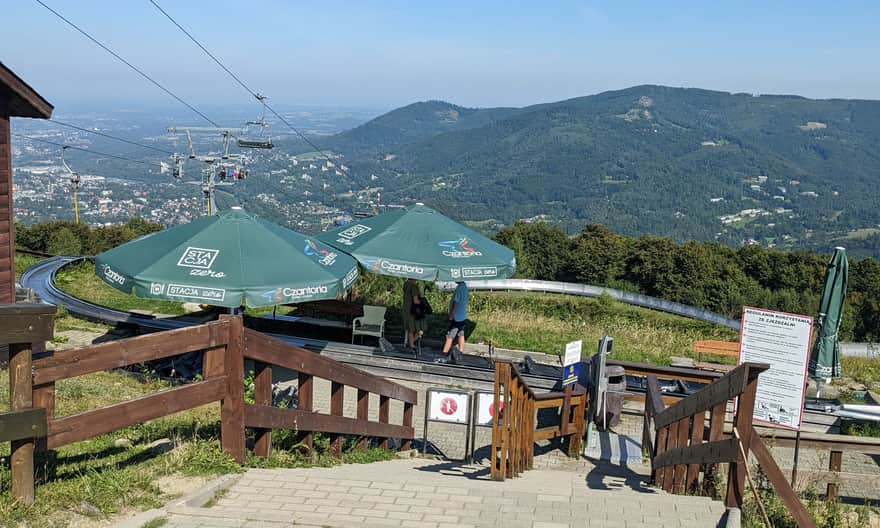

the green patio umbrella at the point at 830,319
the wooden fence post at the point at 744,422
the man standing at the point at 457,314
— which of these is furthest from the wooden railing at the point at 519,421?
the green patio umbrella at the point at 830,319

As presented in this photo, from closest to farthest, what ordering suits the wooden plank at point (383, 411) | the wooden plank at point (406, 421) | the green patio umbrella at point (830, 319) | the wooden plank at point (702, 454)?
the wooden plank at point (702, 454) → the wooden plank at point (383, 411) → the wooden plank at point (406, 421) → the green patio umbrella at point (830, 319)

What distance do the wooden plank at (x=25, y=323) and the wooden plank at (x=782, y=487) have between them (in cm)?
375

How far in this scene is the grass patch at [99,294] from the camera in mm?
14742

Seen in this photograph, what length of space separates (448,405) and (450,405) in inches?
0.8

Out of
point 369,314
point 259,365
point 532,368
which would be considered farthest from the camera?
point 369,314

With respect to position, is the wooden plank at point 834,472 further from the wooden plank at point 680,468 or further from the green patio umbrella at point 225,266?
the green patio umbrella at point 225,266

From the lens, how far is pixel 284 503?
15.1 feet

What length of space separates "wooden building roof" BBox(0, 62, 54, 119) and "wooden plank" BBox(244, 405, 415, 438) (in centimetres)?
592

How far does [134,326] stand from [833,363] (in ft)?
31.8

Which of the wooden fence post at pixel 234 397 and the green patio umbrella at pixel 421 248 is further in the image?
the green patio umbrella at pixel 421 248

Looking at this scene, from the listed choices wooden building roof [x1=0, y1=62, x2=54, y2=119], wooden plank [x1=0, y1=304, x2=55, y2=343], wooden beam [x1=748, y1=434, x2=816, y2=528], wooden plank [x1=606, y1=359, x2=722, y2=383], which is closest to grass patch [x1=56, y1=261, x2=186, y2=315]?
wooden building roof [x1=0, y1=62, x2=54, y2=119]

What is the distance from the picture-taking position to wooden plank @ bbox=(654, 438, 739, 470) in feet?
15.7

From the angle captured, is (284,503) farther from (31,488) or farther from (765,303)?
(765,303)

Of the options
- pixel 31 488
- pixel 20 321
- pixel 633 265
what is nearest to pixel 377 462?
pixel 31 488
